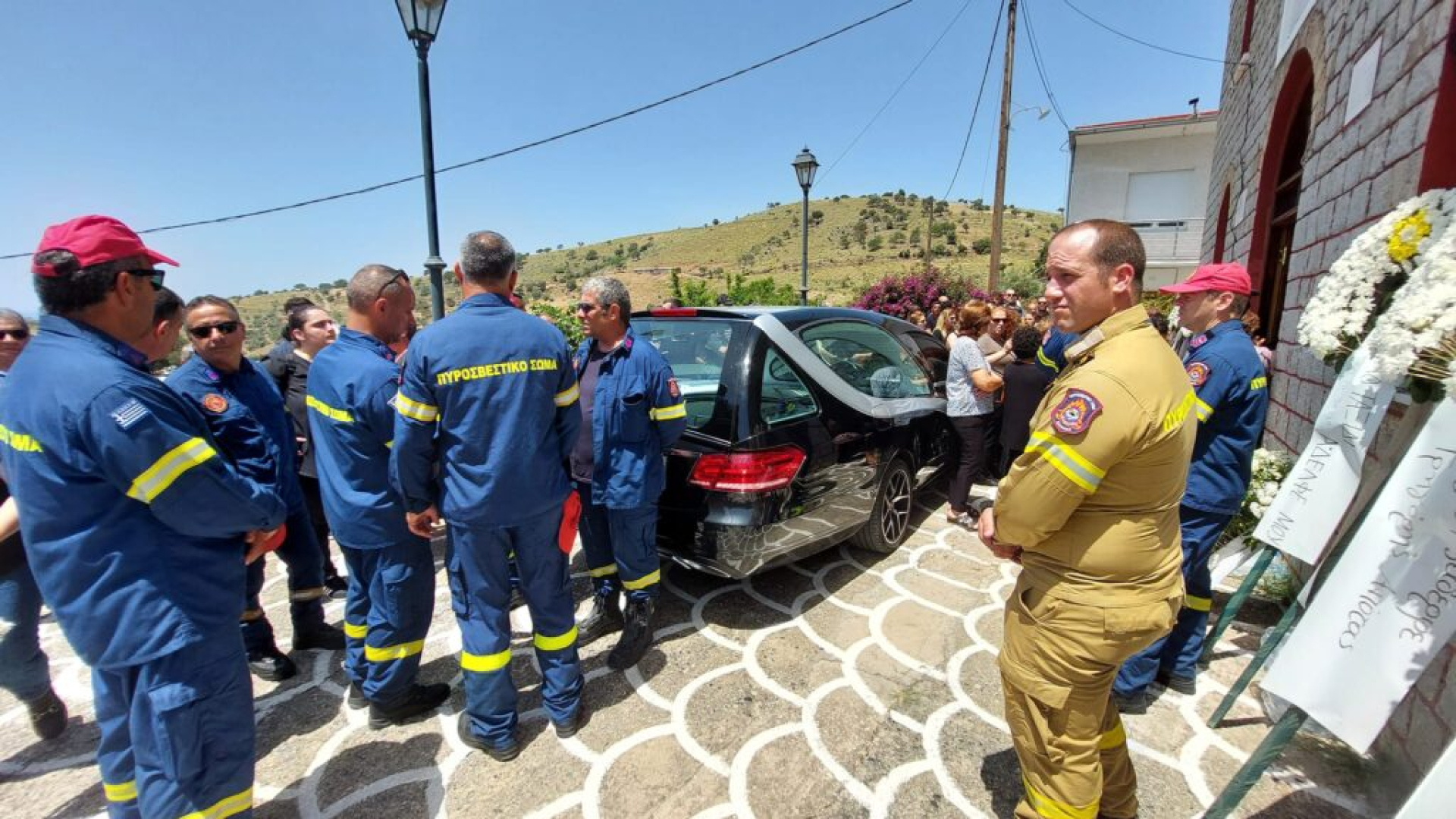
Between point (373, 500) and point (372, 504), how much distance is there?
0.02 metres

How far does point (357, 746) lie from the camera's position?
2.43 meters

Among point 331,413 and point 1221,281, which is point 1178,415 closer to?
point 1221,281

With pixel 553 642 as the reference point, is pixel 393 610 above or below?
above

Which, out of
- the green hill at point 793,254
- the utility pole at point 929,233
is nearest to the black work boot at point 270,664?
the utility pole at point 929,233

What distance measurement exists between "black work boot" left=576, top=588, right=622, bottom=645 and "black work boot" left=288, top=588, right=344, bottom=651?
1.28m

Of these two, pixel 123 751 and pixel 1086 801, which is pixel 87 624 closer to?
pixel 123 751

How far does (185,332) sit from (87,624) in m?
1.59

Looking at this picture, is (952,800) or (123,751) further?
(952,800)

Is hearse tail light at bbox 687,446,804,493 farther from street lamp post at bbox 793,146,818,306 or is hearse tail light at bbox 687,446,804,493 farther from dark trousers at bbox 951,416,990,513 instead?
street lamp post at bbox 793,146,818,306

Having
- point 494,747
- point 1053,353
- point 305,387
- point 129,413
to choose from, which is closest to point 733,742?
point 494,747

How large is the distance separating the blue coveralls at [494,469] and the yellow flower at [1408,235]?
2881mm

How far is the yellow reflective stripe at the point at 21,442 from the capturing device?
1.49 meters

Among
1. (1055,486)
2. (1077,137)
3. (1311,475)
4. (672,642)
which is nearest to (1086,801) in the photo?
(1055,486)

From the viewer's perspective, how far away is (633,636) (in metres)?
2.94
